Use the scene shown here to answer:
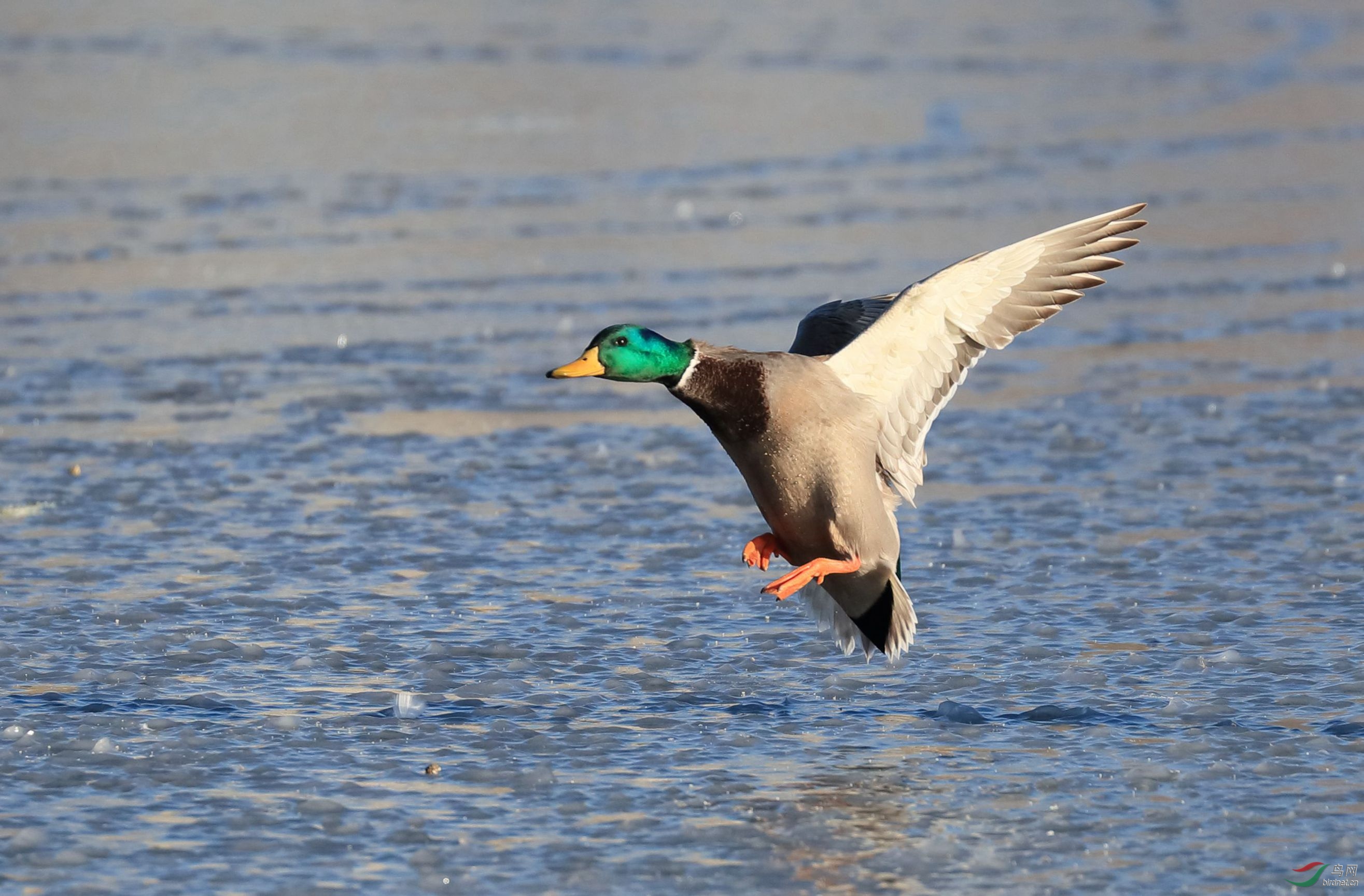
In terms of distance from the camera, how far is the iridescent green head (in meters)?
6.32

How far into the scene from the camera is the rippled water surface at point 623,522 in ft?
18.5

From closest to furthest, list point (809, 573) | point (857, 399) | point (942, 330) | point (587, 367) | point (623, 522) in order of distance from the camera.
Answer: point (587, 367), point (809, 573), point (857, 399), point (942, 330), point (623, 522)

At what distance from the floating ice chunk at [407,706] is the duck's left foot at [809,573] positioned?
1132mm

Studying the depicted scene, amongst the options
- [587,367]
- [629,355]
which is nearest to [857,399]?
[629,355]

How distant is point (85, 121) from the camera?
20.3 m

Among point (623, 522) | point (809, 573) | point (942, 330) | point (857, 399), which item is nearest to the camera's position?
point (809, 573)

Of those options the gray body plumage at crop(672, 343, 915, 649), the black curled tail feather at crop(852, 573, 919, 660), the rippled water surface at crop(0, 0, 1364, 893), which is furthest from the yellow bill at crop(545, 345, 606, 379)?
the black curled tail feather at crop(852, 573, 919, 660)

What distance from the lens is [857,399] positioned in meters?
6.76

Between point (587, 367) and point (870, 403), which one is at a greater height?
point (587, 367)

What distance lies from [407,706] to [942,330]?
2.08 meters

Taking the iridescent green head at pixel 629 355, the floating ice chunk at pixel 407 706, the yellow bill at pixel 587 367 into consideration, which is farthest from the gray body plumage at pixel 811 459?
the floating ice chunk at pixel 407 706

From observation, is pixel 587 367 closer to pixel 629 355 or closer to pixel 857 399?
pixel 629 355

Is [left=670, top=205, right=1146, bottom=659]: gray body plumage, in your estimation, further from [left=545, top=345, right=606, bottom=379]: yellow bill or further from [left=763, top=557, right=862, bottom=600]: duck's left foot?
[left=545, top=345, right=606, bottom=379]: yellow bill

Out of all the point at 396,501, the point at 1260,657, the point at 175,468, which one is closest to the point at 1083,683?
the point at 1260,657
